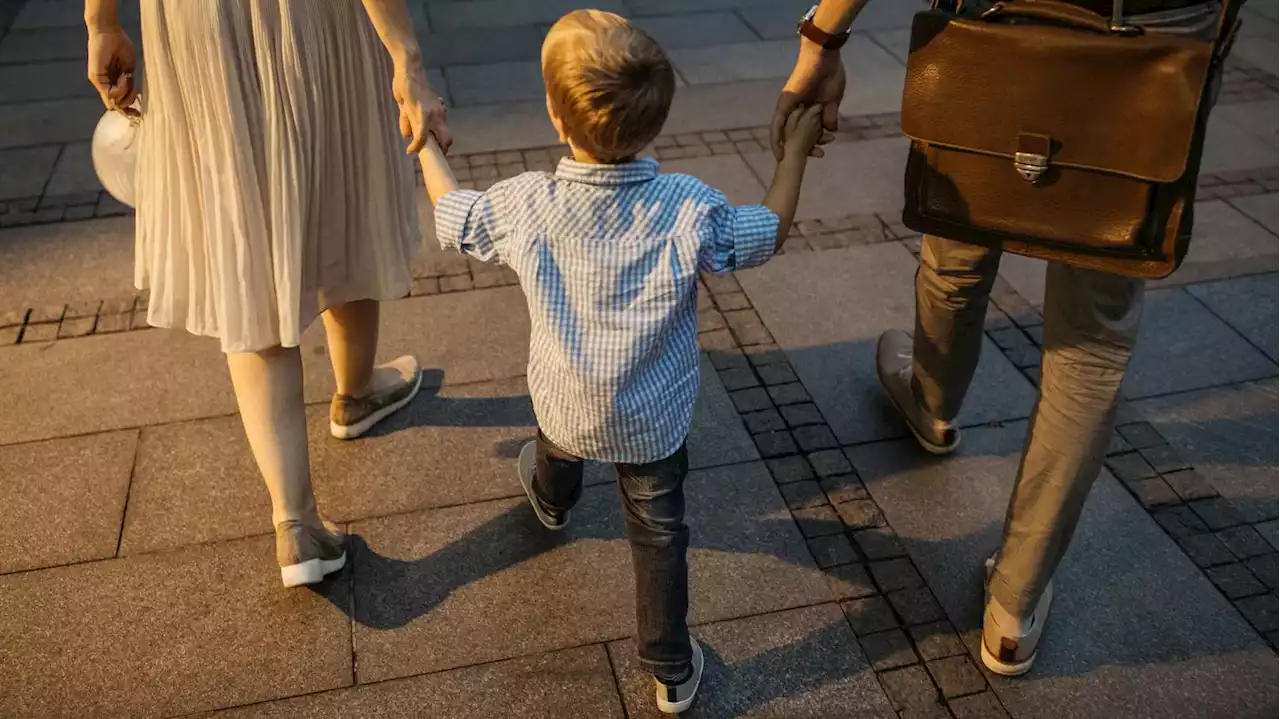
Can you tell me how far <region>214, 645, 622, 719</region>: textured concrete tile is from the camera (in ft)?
8.13

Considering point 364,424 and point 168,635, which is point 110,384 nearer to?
point 364,424

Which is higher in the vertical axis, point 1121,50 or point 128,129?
point 1121,50

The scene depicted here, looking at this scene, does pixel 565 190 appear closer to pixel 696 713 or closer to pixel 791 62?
pixel 696 713

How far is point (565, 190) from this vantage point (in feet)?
6.56

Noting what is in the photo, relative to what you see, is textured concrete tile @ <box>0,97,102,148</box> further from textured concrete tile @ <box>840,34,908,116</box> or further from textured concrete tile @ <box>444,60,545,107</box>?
textured concrete tile @ <box>840,34,908,116</box>

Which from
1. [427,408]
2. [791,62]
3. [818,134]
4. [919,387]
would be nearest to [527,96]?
[791,62]

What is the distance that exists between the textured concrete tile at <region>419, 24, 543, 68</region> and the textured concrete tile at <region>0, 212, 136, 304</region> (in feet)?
7.71

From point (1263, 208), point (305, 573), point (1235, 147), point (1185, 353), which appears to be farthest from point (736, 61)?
point (305, 573)

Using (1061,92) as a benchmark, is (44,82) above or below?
below

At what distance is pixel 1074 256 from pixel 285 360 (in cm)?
176

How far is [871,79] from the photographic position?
595 centimetres

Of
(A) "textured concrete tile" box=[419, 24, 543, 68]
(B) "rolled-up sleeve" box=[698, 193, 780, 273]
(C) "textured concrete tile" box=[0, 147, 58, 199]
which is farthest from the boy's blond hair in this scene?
(A) "textured concrete tile" box=[419, 24, 543, 68]

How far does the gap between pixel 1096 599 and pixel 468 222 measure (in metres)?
1.87

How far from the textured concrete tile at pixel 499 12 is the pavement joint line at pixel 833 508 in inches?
146
